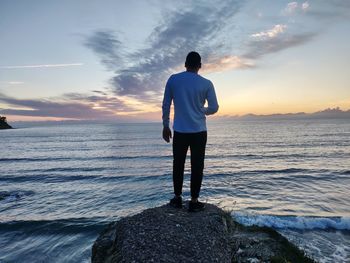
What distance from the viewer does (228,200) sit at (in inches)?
645

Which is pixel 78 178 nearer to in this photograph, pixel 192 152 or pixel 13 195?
pixel 13 195

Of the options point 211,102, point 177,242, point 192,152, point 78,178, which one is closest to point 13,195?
Answer: point 78,178

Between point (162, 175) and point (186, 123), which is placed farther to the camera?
point (162, 175)

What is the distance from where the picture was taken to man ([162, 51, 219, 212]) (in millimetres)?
5324

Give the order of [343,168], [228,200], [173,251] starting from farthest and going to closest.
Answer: [343,168]
[228,200]
[173,251]

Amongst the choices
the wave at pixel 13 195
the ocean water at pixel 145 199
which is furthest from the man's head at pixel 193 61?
the wave at pixel 13 195

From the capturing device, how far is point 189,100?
535 centimetres

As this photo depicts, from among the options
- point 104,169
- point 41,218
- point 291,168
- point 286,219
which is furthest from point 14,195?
point 291,168

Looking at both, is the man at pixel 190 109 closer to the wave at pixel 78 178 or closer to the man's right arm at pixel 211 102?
the man's right arm at pixel 211 102

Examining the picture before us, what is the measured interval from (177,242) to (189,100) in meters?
2.55

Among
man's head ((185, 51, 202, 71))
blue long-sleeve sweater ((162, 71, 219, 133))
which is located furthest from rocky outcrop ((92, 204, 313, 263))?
man's head ((185, 51, 202, 71))

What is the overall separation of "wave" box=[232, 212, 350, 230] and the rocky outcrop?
532 centimetres

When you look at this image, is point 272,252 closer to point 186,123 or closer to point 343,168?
point 186,123

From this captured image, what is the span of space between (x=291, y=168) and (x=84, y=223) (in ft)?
66.7
